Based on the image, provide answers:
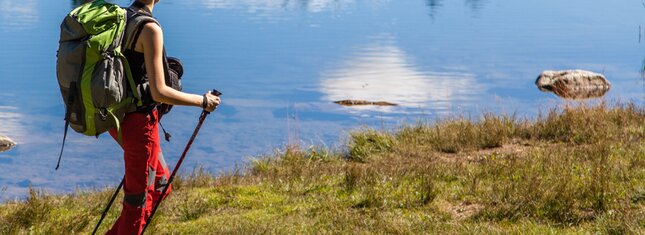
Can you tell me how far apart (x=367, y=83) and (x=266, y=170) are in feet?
63.3

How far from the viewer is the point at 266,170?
13.2 m

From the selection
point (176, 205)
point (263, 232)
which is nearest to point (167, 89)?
point (263, 232)

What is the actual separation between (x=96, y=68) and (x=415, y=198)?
422 cm

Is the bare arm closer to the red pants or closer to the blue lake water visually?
the red pants

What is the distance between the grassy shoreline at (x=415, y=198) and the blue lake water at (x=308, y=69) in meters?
2.31

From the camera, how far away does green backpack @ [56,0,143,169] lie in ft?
19.4

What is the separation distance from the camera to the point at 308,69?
116 ft

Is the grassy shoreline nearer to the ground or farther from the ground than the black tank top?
nearer to the ground

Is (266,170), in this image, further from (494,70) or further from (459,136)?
(494,70)

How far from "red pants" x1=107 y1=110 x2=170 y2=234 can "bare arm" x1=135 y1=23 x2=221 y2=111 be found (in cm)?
27

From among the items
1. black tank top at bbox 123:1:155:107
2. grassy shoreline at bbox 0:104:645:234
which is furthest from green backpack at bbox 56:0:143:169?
grassy shoreline at bbox 0:104:645:234

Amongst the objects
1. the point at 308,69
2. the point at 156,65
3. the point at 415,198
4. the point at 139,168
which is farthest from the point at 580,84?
the point at 156,65

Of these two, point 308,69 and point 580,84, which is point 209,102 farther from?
point 308,69

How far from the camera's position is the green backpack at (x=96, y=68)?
5.91m
